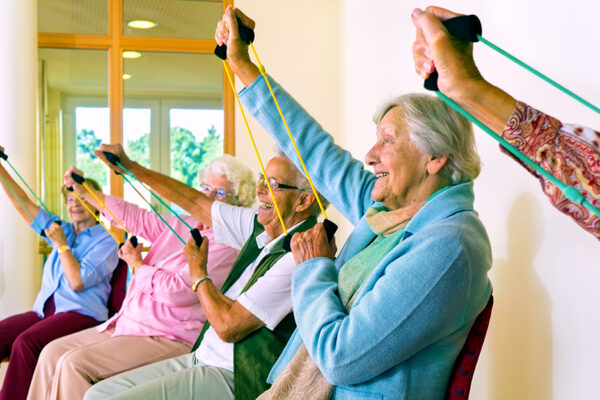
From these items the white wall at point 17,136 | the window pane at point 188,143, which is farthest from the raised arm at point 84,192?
the window pane at point 188,143

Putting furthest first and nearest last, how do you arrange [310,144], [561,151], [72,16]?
[72,16] → [310,144] → [561,151]

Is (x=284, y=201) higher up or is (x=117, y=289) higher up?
(x=284, y=201)

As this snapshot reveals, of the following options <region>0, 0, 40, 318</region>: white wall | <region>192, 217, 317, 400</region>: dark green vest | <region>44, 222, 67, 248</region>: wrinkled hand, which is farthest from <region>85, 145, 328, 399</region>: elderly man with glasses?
<region>0, 0, 40, 318</region>: white wall

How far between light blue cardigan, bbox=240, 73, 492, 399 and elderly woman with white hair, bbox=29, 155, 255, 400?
1190 mm

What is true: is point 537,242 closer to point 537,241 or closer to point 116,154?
point 537,241

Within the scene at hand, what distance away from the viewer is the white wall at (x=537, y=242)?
58.6 inches

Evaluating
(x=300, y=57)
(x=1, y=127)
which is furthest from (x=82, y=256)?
(x=300, y=57)

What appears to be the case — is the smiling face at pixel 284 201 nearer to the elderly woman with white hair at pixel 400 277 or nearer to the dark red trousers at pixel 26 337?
the elderly woman with white hair at pixel 400 277

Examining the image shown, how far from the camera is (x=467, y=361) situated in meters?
1.41

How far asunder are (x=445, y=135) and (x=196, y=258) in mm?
1070

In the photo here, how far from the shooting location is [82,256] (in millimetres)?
3670

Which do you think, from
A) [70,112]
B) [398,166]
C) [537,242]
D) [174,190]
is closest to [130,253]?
[174,190]

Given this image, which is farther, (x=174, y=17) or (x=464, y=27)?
(x=174, y=17)

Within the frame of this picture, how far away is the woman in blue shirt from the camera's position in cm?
316
